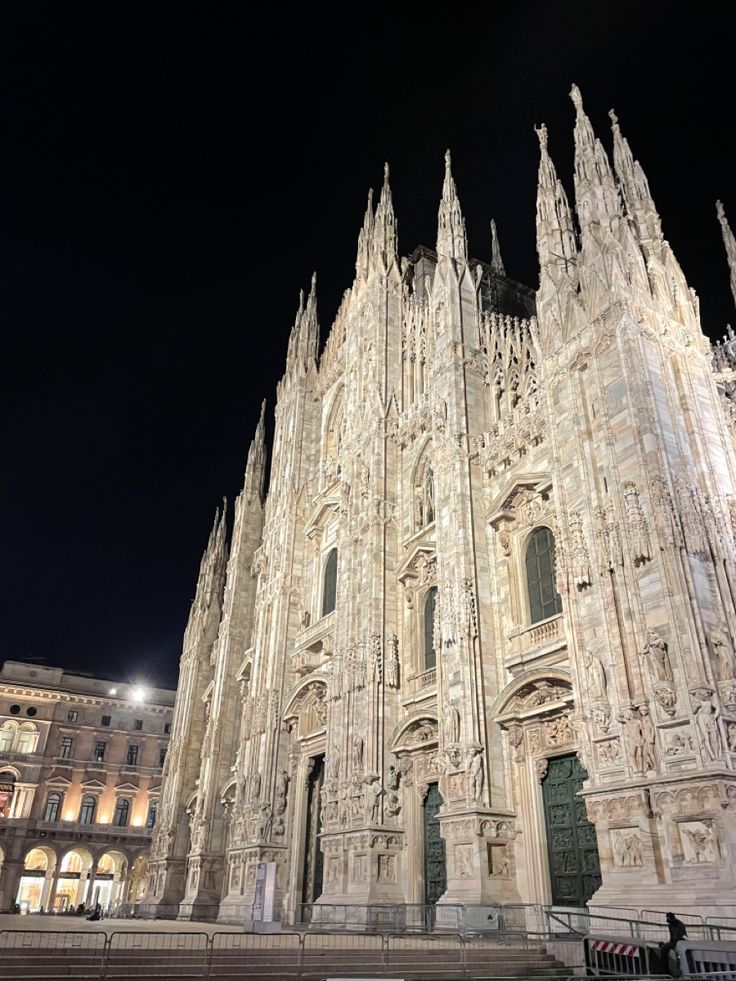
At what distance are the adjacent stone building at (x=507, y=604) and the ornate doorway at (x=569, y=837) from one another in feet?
0.20

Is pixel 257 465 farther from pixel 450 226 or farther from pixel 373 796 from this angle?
pixel 373 796

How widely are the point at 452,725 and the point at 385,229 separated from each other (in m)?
24.2

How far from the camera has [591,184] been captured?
803 inches

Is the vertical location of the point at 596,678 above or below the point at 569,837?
above

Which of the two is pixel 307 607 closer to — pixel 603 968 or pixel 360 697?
pixel 360 697

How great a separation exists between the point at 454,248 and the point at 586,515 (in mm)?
14965

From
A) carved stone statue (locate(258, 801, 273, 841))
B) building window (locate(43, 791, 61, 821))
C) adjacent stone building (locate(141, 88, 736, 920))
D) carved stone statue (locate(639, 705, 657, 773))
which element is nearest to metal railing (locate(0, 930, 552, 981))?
adjacent stone building (locate(141, 88, 736, 920))

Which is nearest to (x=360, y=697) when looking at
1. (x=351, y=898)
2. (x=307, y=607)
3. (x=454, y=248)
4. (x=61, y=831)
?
(x=351, y=898)

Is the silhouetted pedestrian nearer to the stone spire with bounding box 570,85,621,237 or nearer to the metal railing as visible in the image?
the metal railing

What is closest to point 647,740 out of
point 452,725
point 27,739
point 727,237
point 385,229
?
point 452,725

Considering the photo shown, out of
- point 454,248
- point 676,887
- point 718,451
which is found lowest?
A: point 676,887

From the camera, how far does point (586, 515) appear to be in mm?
16578

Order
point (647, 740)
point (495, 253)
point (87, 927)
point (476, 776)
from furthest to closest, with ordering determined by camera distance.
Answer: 1. point (495, 253)
2. point (87, 927)
3. point (476, 776)
4. point (647, 740)

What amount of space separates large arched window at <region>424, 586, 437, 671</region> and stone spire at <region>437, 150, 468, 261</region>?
503 inches
